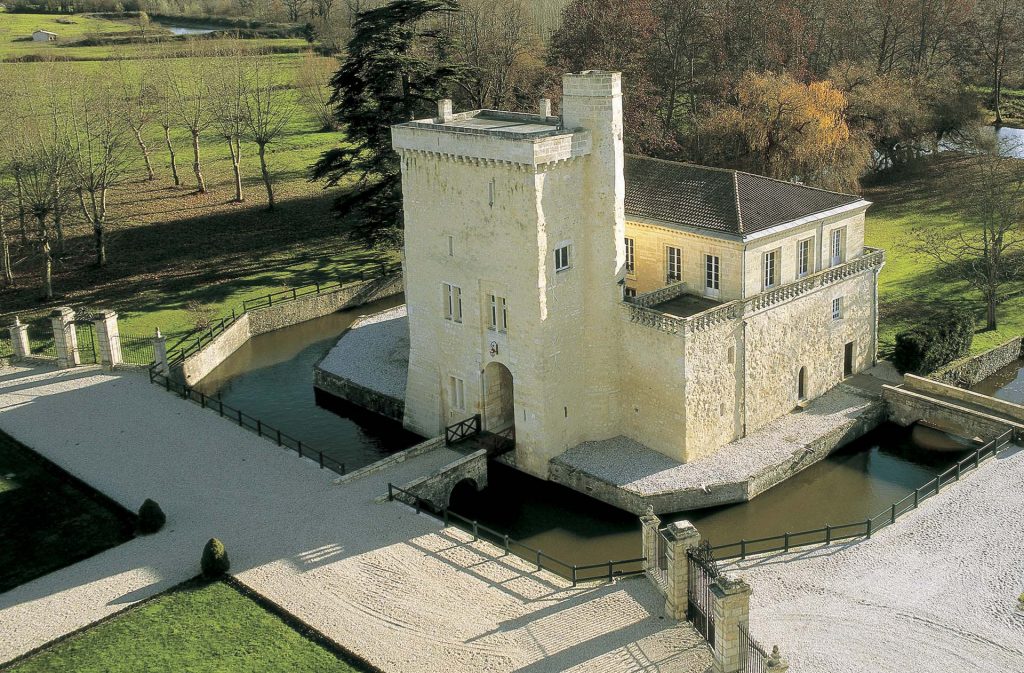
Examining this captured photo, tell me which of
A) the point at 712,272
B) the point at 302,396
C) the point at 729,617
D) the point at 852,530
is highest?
the point at 712,272

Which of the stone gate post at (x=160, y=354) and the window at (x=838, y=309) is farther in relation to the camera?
the stone gate post at (x=160, y=354)

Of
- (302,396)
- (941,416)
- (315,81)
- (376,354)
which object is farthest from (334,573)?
(315,81)

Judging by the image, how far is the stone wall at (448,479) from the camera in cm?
3191

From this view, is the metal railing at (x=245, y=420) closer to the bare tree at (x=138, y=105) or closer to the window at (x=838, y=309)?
the window at (x=838, y=309)

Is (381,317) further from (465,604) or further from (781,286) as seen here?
(465,604)

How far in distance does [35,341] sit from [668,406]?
26.7 m

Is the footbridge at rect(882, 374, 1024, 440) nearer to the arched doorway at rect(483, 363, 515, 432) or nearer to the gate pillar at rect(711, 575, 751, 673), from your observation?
the arched doorway at rect(483, 363, 515, 432)

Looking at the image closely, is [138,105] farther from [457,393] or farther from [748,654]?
[748,654]

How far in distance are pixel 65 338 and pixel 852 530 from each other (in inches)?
1140

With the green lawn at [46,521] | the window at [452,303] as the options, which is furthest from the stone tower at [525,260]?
the green lawn at [46,521]

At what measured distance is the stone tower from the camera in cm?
3197

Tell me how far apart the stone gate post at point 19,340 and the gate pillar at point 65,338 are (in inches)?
63.2

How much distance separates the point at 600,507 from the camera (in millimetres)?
32219

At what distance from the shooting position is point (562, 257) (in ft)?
108
